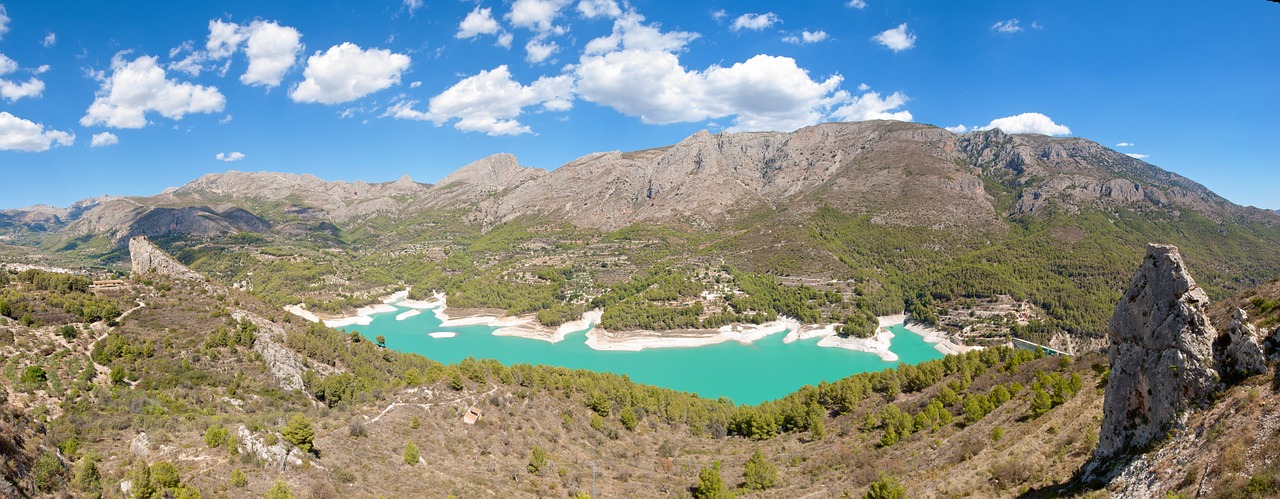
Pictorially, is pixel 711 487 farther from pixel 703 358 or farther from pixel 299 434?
pixel 703 358

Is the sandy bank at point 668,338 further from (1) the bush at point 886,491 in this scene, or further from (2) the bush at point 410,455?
(1) the bush at point 886,491

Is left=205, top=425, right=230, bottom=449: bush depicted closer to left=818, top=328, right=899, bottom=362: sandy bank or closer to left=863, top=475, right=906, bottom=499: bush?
left=863, top=475, right=906, bottom=499: bush

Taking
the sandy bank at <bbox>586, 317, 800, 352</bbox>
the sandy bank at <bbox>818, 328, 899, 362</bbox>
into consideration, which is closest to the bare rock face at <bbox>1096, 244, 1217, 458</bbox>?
the sandy bank at <bbox>818, 328, 899, 362</bbox>

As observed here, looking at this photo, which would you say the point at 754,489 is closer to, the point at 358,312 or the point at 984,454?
the point at 984,454

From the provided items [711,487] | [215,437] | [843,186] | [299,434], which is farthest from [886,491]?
[843,186]

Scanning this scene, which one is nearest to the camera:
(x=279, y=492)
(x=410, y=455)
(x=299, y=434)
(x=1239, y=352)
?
(x=1239, y=352)

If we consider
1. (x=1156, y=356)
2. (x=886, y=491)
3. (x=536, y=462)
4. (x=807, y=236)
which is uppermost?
(x=807, y=236)

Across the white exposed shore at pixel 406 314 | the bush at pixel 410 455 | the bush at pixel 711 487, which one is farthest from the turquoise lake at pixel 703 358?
the bush at pixel 410 455
